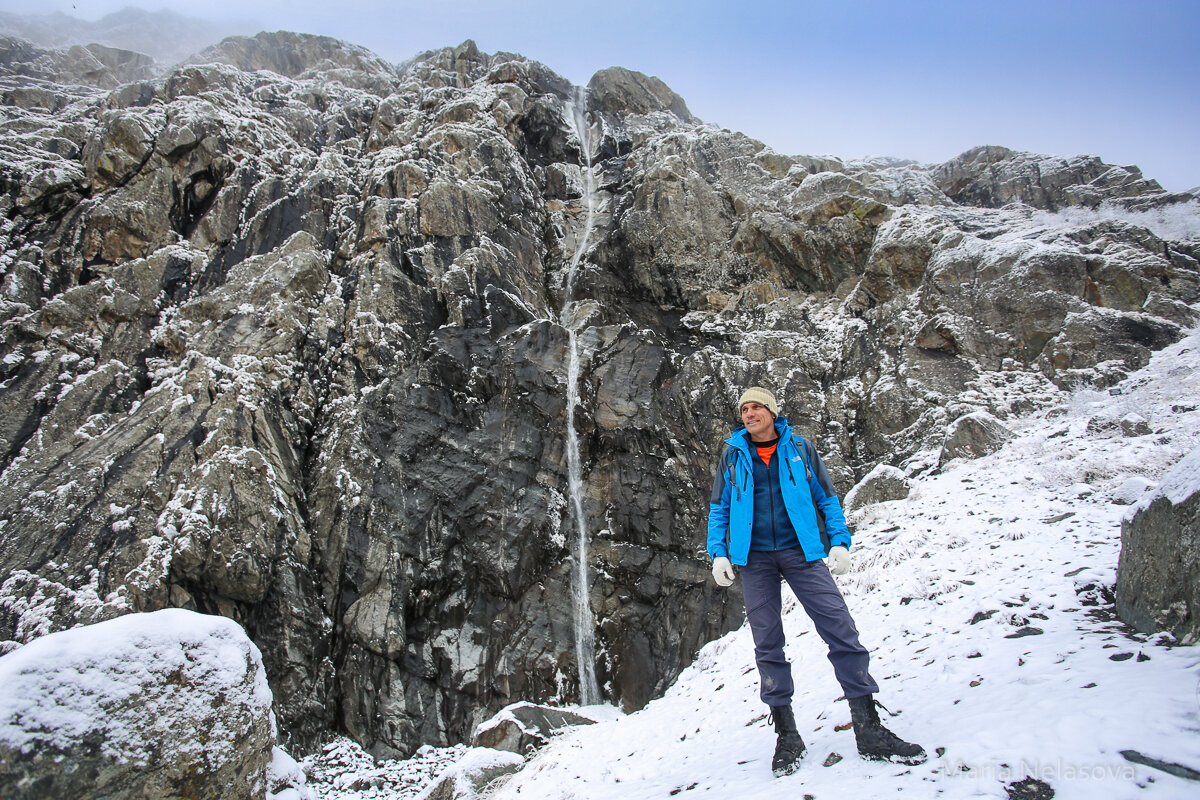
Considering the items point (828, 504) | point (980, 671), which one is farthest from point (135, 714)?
point (980, 671)

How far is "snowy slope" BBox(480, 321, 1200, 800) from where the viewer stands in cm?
288

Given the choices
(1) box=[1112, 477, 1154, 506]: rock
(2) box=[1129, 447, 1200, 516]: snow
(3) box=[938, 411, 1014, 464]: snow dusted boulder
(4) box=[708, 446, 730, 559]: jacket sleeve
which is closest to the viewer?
(2) box=[1129, 447, 1200, 516]: snow

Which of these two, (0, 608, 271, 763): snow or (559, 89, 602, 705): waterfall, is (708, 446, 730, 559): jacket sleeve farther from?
(559, 89, 602, 705): waterfall

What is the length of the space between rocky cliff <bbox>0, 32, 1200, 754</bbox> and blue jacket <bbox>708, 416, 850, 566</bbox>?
34.5 feet

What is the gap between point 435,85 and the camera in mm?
31703

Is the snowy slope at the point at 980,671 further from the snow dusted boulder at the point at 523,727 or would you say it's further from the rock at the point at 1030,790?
the snow dusted boulder at the point at 523,727

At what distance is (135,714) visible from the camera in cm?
392

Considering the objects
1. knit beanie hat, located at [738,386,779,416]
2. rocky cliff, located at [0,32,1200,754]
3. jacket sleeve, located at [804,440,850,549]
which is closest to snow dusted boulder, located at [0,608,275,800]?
knit beanie hat, located at [738,386,779,416]

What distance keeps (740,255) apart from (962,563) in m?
17.9

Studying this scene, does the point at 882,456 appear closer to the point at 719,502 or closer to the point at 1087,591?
the point at 1087,591

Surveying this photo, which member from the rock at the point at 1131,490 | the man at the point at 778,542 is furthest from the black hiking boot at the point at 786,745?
the rock at the point at 1131,490

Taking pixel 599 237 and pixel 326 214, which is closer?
pixel 326 214

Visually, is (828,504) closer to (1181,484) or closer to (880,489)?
(1181,484)

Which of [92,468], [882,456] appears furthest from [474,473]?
[882,456]
